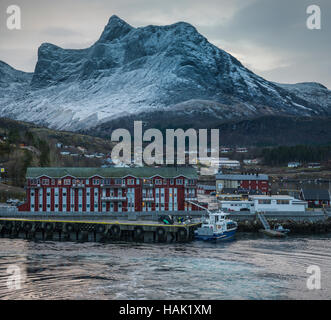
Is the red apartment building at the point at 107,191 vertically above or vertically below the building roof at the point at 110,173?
below

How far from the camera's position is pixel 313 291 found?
47.6 m

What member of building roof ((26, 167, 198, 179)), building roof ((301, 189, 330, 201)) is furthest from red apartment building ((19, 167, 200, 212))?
building roof ((301, 189, 330, 201))

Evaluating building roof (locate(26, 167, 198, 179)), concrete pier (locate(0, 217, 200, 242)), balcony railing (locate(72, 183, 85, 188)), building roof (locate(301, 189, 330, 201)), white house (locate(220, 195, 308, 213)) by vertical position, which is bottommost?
concrete pier (locate(0, 217, 200, 242))

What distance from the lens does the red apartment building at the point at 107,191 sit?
95750 millimetres

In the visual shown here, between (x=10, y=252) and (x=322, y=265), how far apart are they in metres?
41.4

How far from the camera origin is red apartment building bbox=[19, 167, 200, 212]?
314 ft

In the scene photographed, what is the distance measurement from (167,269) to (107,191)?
42613 millimetres

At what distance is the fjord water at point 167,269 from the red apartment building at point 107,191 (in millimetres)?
18464

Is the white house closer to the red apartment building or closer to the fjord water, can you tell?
the red apartment building

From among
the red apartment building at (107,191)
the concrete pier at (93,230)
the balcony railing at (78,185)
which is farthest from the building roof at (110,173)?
the concrete pier at (93,230)

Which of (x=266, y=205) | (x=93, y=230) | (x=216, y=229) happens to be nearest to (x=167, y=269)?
(x=216, y=229)

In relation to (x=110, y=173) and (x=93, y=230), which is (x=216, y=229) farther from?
(x=110, y=173)

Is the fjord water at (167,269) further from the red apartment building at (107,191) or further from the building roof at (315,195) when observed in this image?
the building roof at (315,195)

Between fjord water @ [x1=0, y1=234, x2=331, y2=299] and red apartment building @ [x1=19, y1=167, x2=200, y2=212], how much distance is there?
18.5 metres
